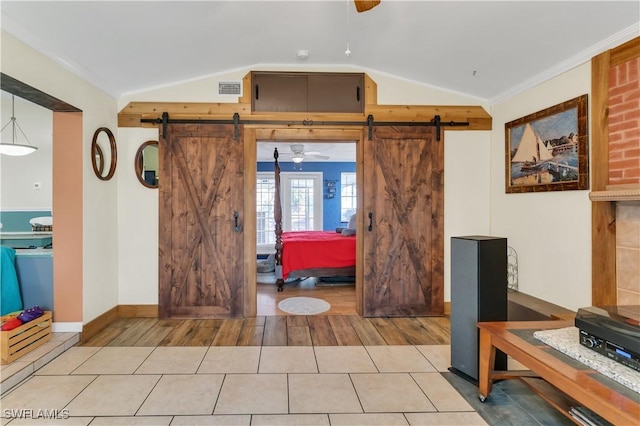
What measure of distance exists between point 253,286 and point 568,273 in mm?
3062

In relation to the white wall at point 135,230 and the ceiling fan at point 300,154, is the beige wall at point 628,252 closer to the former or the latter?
the white wall at point 135,230

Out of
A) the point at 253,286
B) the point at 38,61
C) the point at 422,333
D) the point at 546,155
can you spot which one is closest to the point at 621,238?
the point at 546,155

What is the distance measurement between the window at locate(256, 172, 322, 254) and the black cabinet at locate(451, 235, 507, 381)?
641 centimetres

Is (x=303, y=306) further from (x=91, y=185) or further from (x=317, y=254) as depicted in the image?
(x=91, y=185)

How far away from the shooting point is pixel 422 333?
11.0 feet

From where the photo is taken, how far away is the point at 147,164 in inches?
151

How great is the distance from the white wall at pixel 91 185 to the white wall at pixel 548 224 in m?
4.32

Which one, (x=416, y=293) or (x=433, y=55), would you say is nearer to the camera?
(x=433, y=55)

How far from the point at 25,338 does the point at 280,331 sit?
209 centimetres


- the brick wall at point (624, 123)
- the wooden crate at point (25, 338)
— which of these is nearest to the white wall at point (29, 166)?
the wooden crate at point (25, 338)

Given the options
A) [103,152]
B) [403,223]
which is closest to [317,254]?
[403,223]

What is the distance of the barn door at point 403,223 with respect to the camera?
383 centimetres

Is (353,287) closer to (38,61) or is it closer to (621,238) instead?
(621,238)

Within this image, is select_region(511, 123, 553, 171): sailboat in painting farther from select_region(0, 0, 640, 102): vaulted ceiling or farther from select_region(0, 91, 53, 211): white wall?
select_region(0, 91, 53, 211): white wall
